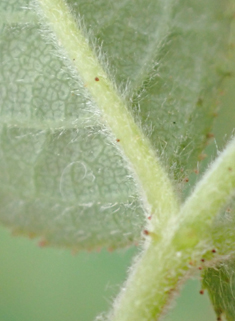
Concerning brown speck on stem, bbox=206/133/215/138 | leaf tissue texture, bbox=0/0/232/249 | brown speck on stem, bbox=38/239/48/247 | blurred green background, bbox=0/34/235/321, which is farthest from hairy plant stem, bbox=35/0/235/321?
blurred green background, bbox=0/34/235/321

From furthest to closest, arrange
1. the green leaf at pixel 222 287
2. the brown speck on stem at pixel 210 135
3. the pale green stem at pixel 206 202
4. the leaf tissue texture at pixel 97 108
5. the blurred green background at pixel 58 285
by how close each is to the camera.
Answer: the blurred green background at pixel 58 285
the brown speck on stem at pixel 210 135
the leaf tissue texture at pixel 97 108
the green leaf at pixel 222 287
the pale green stem at pixel 206 202

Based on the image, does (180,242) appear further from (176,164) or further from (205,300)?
(205,300)

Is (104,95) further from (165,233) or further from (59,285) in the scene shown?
(59,285)

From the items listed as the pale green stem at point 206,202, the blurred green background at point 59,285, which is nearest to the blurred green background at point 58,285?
the blurred green background at point 59,285

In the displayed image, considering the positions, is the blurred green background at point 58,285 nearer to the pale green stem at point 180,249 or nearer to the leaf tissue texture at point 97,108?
the leaf tissue texture at point 97,108

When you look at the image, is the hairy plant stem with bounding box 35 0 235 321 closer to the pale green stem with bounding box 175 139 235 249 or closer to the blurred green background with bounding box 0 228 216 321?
the pale green stem with bounding box 175 139 235 249
